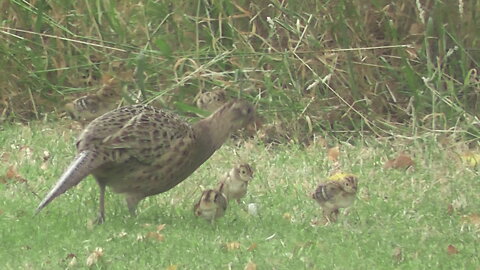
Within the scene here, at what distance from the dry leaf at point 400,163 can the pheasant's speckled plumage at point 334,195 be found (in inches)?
68.7

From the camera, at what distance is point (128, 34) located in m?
12.0

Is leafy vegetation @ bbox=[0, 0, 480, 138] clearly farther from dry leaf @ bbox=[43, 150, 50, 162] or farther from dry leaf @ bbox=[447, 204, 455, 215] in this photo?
dry leaf @ bbox=[447, 204, 455, 215]

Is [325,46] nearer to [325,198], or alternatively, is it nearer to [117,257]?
[325,198]

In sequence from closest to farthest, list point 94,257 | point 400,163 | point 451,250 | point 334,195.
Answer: point 94,257 < point 451,250 < point 334,195 < point 400,163

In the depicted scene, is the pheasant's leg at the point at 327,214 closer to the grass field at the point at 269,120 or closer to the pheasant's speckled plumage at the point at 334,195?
the pheasant's speckled plumage at the point at 334,195

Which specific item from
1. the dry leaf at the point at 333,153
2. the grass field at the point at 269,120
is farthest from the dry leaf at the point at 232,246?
the dry leaf at the point at 333,153

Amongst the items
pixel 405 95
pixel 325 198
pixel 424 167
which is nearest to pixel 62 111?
pixel 405 95

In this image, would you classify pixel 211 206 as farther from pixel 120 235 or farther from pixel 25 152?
pixel 25 152

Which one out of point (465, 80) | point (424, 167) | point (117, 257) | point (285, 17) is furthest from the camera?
point (285, 17)

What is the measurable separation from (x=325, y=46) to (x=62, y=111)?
2.56 m

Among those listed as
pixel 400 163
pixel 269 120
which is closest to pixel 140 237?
pixel 400 163

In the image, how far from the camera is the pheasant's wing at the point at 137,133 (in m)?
7.59

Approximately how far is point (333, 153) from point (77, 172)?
10.5ft

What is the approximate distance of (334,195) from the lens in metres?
7.88
